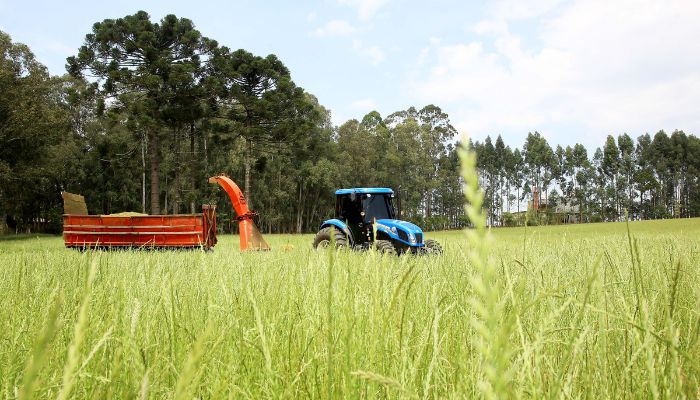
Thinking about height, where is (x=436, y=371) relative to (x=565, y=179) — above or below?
below

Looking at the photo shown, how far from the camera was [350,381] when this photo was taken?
4.11 ft

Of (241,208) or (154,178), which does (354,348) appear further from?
(154,178)

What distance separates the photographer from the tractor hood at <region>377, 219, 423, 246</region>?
32.1 ft

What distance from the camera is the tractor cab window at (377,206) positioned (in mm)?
10656

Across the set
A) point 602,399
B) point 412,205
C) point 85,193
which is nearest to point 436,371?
point 602,399

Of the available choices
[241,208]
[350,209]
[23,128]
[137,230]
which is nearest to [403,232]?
[350,209]

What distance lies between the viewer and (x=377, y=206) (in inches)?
426

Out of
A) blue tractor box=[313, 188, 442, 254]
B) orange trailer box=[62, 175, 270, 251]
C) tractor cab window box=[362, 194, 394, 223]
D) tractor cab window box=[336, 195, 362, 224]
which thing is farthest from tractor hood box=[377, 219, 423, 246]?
orange trailer box=[62, 175, 270, 251]

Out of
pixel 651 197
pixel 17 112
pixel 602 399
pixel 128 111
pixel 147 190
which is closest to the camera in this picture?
pixel 602 399

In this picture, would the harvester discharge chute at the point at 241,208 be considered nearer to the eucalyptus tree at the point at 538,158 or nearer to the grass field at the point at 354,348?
the grass field at the point at 354,348

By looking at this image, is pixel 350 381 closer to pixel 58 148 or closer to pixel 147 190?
pixel 58 148

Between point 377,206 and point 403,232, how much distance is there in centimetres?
115

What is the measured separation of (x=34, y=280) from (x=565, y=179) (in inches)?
3813

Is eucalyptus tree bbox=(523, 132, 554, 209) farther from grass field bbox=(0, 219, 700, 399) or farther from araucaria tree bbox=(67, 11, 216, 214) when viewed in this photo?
grass field bbox=(0, 219, 700, 399)
